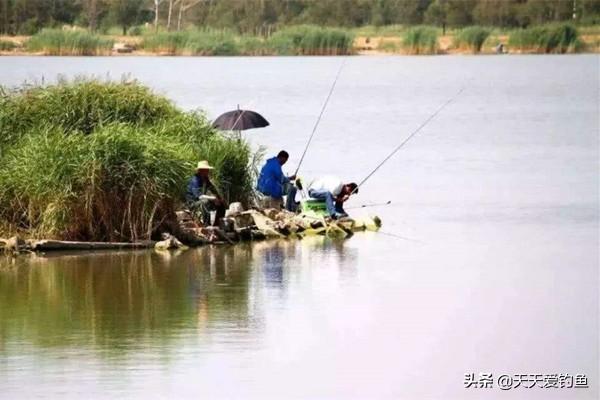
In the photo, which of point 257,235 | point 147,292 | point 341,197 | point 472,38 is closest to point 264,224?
point 257,235

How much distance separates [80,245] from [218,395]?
17.0 feet

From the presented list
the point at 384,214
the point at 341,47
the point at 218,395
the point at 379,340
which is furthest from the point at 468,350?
the point at 341,47

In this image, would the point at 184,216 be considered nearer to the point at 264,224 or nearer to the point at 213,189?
the point at 213,189

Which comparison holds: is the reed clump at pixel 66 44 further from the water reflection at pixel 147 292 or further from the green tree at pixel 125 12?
the water reflection at pixel 147 292

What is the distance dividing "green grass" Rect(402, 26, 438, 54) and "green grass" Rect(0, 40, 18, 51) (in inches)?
459

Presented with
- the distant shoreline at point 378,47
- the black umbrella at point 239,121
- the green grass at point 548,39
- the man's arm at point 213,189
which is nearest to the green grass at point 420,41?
the distant shoreline at point 378,47

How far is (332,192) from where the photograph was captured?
18.3 metres

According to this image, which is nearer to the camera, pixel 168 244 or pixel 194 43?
pixel 168 244

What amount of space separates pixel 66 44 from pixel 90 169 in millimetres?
35689

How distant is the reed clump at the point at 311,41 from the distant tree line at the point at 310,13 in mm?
5686

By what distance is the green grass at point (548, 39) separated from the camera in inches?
2315

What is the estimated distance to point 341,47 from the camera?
5591 cm

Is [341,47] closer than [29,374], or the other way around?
[29,374]

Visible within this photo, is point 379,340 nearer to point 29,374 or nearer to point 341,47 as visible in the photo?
point 29,374
